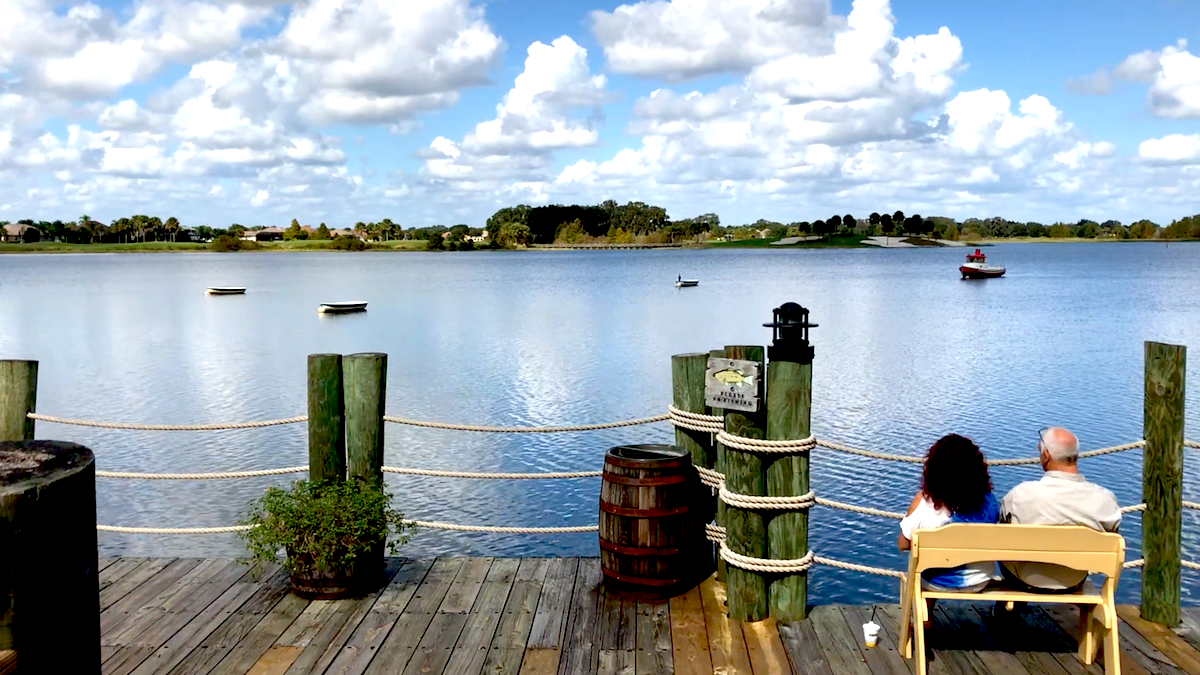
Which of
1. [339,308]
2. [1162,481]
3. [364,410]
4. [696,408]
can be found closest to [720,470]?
[696,408]

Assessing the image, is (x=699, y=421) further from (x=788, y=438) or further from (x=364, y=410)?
(x=364, y=410)

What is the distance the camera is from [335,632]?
5.78m

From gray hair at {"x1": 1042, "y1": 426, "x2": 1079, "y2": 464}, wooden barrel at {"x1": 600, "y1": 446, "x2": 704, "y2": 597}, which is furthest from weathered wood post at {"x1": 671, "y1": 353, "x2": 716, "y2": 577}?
gray hair at {"x1": 1042, "y1": 426, "x2": 1079, "y2": 464}

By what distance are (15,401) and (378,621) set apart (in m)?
3.13

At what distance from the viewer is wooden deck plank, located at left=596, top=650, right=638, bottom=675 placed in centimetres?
517

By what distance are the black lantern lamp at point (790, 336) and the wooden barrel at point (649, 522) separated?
35.1 inches

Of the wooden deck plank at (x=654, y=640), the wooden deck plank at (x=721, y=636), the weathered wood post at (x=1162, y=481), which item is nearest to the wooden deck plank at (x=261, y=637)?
the wooden deck plank at (x=654, y=640)

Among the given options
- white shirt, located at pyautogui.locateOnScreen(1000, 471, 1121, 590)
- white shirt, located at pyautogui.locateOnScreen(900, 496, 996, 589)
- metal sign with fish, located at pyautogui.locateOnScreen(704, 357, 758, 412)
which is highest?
metal sign with fish, located at pyautogui.locateOnScreen(704, 357, 758, 412)

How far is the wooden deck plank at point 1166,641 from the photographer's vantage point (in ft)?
17.2

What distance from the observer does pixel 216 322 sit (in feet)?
152

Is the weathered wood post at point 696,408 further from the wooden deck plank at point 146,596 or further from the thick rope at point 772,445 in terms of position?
the wooden deck plank at point 146,596

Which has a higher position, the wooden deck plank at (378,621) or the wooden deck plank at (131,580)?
the wooden deck plank at (378,621)

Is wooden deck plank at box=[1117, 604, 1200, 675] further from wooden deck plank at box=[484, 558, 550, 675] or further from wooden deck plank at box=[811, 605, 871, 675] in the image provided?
wooden deck plank at box=[484, 558, 550, 675]

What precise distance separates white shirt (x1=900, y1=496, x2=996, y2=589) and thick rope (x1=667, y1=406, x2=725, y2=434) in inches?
56.5
